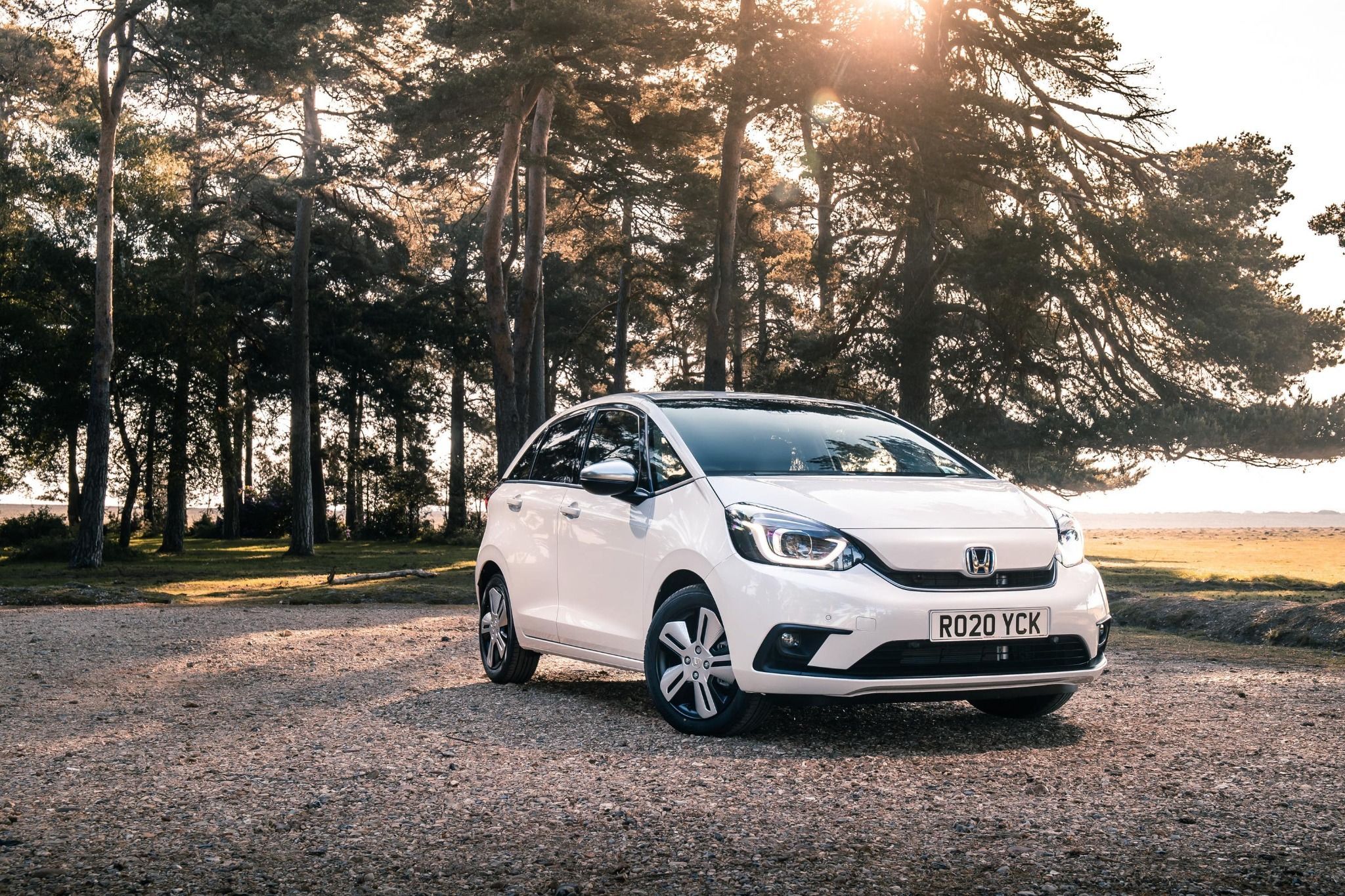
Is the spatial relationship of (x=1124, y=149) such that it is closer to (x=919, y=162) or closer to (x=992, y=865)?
(x=919, y=162)

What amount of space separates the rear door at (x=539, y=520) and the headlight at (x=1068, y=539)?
9.55ft

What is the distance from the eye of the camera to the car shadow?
6.54 meters

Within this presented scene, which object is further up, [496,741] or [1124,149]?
[1124,149]

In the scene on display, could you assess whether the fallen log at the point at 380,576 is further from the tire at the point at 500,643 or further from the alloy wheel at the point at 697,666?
the alloy wheel at the point at 697,666

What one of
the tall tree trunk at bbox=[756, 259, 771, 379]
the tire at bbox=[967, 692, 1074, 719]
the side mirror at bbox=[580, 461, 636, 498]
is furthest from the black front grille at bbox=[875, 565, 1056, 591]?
the tall tree trunk at bbox=[756, 259, 771, 379]

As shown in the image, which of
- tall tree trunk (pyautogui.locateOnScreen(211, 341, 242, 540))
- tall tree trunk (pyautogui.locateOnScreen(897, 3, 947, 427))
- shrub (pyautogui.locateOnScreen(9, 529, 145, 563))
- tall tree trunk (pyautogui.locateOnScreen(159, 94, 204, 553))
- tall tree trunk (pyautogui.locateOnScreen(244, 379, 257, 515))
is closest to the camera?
tall tree trunk (pyautogui.locateOnScreen(897, 3, 947, 427))

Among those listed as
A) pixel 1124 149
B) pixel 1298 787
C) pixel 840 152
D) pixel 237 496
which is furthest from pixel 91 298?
pixel 1298 787

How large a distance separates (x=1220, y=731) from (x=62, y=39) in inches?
1061

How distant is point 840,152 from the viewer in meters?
23.4

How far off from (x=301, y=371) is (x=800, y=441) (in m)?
30.0

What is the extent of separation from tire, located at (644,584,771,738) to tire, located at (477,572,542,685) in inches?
81.3

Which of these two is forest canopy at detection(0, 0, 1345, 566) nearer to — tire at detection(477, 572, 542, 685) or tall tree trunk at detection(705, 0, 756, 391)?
tall tree trunk at detection(705, 0, 756, 391)

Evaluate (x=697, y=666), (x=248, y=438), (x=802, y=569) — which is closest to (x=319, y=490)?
(x=248, y=438)

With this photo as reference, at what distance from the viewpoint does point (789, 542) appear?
253 inches
